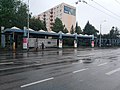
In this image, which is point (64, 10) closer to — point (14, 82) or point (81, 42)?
point (81, 42)

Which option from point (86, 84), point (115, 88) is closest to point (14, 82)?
point (86, 84)

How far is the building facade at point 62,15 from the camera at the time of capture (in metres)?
139

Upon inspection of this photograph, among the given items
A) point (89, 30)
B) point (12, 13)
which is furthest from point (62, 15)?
point (12, 13)

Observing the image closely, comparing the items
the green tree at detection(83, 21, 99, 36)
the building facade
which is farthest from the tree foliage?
the building facade

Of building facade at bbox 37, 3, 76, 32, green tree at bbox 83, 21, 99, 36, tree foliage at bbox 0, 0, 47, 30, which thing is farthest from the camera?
building facade at bbox 37, 3, 76, 32

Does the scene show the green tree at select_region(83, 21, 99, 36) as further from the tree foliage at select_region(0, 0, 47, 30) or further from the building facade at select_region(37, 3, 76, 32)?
the tree foliage at select_region(0, 0, 47, 30)

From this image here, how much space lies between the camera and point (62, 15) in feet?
454

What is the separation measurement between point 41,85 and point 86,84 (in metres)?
1.82

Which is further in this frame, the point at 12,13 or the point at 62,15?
the point at 62,15

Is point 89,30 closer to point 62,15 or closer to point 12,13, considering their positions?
point 62,15

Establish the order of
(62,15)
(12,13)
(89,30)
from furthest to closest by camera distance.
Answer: (62,15)
(89,30)
(12,13)

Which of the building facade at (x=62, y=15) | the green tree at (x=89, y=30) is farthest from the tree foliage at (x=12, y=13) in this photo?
the building facade at (x=62, y=15)

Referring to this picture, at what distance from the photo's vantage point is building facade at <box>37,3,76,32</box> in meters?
139

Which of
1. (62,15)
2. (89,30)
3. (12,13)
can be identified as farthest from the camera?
(62,15)
